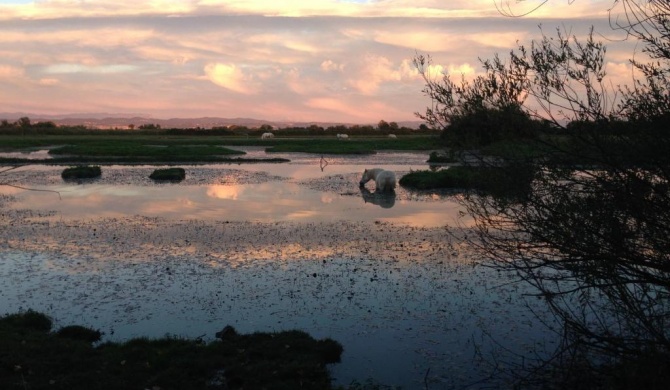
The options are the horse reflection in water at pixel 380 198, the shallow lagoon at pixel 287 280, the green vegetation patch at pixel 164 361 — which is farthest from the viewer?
the horse reflection in water at pixel 380 198

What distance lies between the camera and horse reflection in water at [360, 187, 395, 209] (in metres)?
24.5

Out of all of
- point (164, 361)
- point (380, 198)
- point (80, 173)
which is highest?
point (80, 173)

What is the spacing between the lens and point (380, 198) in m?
26.4

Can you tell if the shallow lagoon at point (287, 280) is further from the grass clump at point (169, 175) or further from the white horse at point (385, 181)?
the grass clump at point (169, 175)

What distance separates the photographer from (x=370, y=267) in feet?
44.8

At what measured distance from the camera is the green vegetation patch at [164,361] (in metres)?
7.75

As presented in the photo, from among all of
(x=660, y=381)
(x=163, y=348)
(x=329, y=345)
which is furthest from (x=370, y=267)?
(x=660, y=381)

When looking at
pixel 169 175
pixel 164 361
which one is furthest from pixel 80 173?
pixel 164 361

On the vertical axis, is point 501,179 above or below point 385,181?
above

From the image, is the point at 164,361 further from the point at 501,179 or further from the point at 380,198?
the point at 380,198

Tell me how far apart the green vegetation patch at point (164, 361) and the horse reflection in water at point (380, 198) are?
1530 cm

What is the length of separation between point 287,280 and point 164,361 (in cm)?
445

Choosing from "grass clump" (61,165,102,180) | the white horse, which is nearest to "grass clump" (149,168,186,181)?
"grass clump" (61,165,102,180)

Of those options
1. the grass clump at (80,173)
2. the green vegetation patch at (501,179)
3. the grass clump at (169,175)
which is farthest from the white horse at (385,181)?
the green vegetation patch at (501,179)
